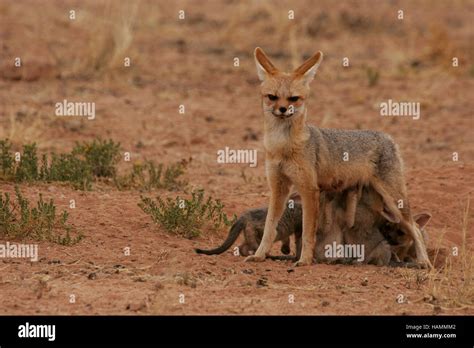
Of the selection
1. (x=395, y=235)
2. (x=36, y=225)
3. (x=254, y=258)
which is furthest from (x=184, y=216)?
(x=395, y=235)

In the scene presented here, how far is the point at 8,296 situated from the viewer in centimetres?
766

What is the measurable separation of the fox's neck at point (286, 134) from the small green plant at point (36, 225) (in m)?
1.93

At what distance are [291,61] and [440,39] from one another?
9.42ft

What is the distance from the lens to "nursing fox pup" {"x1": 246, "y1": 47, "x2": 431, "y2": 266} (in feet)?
28.9

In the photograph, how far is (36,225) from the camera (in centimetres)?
926

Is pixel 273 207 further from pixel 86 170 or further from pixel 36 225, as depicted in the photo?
pixel 86 170

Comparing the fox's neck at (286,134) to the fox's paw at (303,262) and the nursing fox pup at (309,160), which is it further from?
the fox's paw at (303,262)

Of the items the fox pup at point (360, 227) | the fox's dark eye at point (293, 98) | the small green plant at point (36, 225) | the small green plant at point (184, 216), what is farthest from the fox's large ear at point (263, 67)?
the small green plant at point (36, 225)

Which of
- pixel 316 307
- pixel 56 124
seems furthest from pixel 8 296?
pixel 56 124

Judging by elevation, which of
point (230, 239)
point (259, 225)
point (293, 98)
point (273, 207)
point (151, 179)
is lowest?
point (230, 239)

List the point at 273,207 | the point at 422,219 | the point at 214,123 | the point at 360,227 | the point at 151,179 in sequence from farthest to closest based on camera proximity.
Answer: the point at 214,123, the point at 151,179, the point at 422,219, the point at 360,227, the point at 273,207

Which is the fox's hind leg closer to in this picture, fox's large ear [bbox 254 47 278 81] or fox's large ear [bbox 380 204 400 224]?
fox's large ear [bbox 254 47 278 81]

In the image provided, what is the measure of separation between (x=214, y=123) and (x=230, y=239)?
21.0 feet

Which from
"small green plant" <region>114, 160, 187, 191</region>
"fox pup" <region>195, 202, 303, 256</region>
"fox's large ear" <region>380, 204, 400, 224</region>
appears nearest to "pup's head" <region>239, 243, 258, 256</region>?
"fox pup" <region>195, 202, 303, 256</region>
